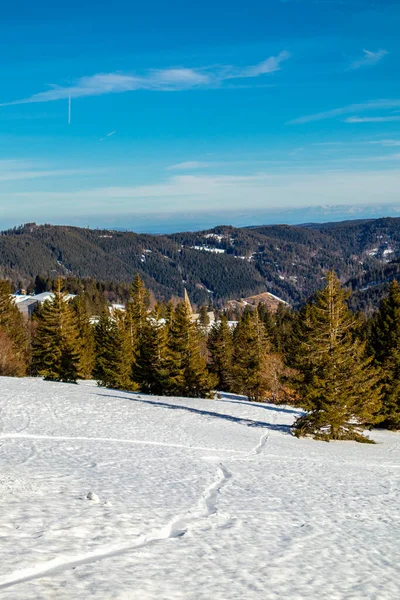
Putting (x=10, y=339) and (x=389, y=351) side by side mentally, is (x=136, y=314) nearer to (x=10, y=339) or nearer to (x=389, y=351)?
(x=10, y=339)

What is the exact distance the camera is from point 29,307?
14675 centimetres

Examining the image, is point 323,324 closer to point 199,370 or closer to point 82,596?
point 199,370

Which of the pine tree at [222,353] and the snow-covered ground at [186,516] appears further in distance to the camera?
the pine tree at [222,353]

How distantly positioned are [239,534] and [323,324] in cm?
1706

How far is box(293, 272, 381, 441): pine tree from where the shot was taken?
24172mm

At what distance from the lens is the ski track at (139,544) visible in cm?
610

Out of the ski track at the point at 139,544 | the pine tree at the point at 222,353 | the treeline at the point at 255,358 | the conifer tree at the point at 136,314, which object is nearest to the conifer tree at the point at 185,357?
the treeline at the point at 255,358

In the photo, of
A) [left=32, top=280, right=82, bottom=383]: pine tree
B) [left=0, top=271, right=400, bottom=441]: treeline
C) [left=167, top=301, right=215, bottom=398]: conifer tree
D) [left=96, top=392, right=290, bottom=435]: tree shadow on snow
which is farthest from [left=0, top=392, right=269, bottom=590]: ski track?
[left=32, top=280, right=82, bottom=383]: pine tree

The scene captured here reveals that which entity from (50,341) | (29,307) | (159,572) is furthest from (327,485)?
(29,307)

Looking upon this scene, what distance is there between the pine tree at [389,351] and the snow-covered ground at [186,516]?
27.5 ft

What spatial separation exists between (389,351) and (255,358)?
15.2 meters

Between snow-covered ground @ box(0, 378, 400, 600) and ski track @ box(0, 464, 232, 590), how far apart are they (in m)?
0.02

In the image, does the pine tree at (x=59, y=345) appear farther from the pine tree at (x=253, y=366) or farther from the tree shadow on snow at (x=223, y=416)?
the pine tree at (x=253, y=366)

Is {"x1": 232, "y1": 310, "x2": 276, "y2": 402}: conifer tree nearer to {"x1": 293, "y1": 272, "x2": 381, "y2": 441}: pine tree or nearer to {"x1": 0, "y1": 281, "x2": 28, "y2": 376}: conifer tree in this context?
{"x1": 293, "y1": 272, "x2": 381, "y2": 441}: pine tree
